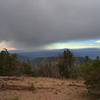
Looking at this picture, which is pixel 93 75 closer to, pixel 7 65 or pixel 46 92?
pixel 46 92

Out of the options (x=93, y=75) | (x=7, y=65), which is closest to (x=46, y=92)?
(x=93, y=75)

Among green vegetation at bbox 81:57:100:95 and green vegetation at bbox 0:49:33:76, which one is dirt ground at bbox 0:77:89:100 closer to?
green vegetation at bbox 81:57:100:95

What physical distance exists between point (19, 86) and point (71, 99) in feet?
12.6

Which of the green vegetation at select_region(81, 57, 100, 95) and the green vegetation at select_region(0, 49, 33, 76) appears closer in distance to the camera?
the green vegetation at select_region(81, 57, 100, 95)

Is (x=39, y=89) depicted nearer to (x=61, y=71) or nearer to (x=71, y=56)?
(x=61, y=71)

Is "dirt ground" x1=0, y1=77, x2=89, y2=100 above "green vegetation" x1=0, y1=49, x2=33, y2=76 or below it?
below

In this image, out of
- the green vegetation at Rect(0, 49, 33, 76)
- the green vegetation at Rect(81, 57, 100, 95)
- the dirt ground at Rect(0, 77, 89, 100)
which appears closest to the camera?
the dirt ground at Rect(0, 77, 89, 100)

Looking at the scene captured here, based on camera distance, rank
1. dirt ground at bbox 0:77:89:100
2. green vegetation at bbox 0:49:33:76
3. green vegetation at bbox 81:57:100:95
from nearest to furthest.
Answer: dirt ground at bbox 0:77:89:100 → green vegetation at bbox 81:57:100:95 → green vegetation at bbox 0:49:33:76

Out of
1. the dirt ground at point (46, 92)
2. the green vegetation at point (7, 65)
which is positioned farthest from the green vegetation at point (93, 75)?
the green vegetation at point (7, 65)

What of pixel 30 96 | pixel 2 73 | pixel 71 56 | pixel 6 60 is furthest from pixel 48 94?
pixel 71 56

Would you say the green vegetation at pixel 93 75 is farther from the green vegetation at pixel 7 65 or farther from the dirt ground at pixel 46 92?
the green vegetation at pixel 7 65

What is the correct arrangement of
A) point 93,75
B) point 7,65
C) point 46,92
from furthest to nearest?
point 7,65, point 46,92, point 93,75

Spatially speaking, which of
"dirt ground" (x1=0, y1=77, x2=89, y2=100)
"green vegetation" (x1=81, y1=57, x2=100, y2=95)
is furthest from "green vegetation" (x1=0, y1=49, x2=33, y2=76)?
"green vegetation" (x1=81, y1=57, x2=100, y2=95)

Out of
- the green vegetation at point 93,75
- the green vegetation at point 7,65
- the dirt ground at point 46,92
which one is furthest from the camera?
the green vegetation at point 7,65
